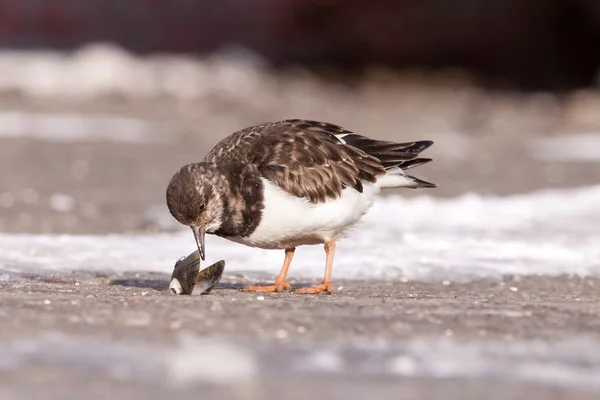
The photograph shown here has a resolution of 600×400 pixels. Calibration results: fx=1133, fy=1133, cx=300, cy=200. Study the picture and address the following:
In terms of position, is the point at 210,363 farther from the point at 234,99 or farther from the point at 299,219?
the point at 234,99

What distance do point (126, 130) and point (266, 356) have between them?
11.1m

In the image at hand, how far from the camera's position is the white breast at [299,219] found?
17.3 ft

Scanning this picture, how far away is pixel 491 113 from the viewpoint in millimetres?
19969

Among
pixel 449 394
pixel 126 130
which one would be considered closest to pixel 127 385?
pixel 449 394

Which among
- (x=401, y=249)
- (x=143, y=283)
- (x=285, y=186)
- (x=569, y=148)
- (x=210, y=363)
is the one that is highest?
(x=569, y=148)

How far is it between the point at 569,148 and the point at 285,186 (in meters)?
9.74

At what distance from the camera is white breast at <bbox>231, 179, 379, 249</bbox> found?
526 cm

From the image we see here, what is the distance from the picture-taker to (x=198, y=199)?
521cm

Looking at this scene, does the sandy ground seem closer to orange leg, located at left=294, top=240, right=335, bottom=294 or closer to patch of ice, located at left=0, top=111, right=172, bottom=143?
orange leg, located at left=294, top=240, right=335, bottom=294

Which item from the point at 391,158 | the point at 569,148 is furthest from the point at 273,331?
the point at 569,148

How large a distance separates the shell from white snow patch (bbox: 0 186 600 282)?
1.04 meters

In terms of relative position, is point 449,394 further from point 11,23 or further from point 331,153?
point 11,23

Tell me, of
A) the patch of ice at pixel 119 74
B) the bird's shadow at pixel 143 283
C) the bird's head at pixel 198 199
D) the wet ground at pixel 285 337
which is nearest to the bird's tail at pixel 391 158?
the wet ground at pixel 285 337

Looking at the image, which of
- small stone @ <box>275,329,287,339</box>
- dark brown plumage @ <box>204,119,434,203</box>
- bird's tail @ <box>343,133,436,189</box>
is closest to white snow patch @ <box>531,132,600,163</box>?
bird's tail @ <box>343,133,436,189</box>
